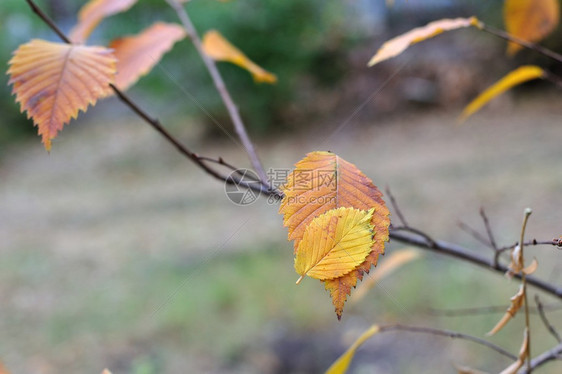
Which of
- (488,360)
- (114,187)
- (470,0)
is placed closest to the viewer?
(488,360)

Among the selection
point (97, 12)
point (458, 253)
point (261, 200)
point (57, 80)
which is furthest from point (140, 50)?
point (261, 200)

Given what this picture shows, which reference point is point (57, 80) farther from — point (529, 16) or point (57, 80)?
point (529, 16)

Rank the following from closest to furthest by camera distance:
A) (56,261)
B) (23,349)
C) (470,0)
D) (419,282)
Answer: (23,349)
(419,282)
(56,261)
(470,0)

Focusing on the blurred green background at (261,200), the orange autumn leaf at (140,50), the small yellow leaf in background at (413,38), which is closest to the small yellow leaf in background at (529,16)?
the small yellow leaf in background at (413,38)

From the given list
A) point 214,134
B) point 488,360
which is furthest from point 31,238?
point 488,360

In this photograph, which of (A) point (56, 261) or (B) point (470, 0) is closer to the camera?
(A) point (56, 261)

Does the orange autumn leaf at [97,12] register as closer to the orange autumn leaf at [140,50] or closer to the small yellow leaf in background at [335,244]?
the orange autumn leaf at [140,50]

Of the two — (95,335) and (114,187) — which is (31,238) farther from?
(95,335)
